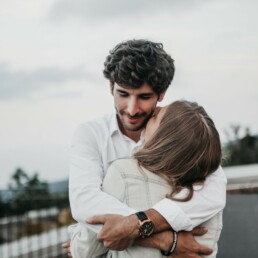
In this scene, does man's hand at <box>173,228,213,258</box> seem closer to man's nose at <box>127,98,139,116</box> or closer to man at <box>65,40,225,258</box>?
man at <box>65,40,225,258</box>

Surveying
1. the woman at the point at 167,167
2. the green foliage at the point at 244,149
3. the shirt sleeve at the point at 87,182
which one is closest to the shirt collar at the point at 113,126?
the shirt sleeve at the point at 87,182

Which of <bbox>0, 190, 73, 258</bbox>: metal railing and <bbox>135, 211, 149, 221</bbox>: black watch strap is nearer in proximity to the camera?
<bbox>135, 211, 149, 221</bbox>: black watch strap

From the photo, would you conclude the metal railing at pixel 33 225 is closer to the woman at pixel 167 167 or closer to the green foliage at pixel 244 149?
the green foliage at pixel 244 149

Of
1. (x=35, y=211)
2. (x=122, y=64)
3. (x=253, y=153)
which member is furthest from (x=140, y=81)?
(x=35, y=211)

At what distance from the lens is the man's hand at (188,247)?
223 centimetres

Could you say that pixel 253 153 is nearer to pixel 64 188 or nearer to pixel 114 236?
pixel 64 188

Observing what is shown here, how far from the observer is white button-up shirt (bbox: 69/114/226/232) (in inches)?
86.4

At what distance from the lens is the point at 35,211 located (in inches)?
299

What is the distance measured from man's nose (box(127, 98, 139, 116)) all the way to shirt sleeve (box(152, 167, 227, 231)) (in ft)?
1.52

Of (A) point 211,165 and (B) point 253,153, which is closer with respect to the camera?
(A) point 211,165

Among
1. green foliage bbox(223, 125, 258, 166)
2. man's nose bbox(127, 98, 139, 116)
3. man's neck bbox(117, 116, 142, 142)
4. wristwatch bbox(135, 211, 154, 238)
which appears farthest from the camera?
green foliage bbox(223, 125, 258, 166)

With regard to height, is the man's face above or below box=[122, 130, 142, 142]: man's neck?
above

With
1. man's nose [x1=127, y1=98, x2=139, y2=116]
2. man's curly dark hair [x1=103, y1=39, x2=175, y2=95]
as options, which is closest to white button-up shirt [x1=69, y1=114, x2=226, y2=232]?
man's nose [x1=127, y1=98, x2=139, y2=116]

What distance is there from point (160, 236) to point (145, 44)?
98cm
